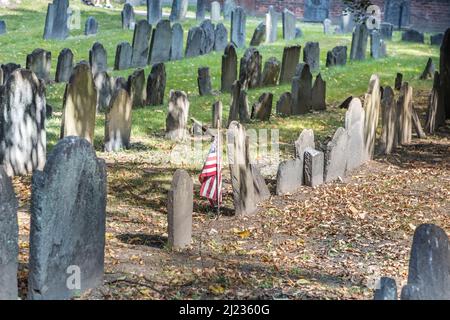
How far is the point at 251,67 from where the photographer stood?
21.5 m

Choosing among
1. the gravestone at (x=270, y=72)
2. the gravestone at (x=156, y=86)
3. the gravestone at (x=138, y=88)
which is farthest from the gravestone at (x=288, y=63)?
the gravestone at (x=138, y=88)

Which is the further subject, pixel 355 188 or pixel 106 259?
pixel 355 188

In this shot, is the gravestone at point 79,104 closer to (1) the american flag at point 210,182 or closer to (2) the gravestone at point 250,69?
(1) the american flag at point 210,182

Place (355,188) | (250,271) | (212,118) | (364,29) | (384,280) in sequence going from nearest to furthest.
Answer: (384,280) → (250,271) → (355,188) → (212,118) → (364,29)

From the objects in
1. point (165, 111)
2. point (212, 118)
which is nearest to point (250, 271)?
point (212, 118)

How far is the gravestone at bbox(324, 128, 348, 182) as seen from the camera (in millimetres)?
13312

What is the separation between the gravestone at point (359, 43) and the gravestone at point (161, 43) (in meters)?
5.38

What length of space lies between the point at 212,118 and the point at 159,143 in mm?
1762

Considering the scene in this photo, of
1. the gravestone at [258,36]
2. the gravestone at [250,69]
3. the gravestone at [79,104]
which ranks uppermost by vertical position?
the gravestone at [79,104]

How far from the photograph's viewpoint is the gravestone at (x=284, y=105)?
18.4m

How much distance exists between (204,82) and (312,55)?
499 cm

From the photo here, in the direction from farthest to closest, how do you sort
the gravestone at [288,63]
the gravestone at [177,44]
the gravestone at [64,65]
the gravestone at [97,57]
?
the gravestone at [177,44] < the gravestone at [288,63] < the gravestone at [97,57] < the gravestone at [64,65]
